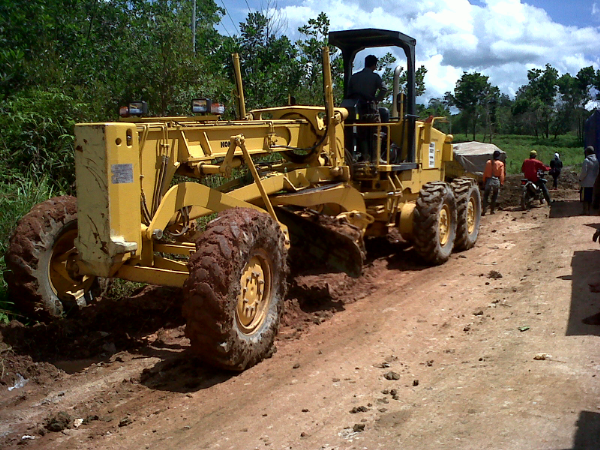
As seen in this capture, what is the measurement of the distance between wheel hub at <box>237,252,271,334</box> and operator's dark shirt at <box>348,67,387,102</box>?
4231 mm

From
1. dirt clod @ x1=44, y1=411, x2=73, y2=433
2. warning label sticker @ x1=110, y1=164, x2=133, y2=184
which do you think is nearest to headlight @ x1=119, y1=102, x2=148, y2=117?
warning label sticker @ x1=110, y1=164, x2=133, y2=184

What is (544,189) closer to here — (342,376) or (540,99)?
(342,376)

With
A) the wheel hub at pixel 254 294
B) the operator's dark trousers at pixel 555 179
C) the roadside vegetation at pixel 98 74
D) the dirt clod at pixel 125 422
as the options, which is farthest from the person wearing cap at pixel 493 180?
the dirt clod at pixel 125 422

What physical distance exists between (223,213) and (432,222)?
4.47 meters

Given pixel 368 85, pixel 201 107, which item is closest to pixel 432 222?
pixel 368 85

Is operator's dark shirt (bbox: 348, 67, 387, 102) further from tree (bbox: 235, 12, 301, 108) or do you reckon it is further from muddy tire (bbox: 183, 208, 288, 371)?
tree (bbox: 235, 12, 301, 108)

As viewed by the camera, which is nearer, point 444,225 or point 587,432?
point 587,432

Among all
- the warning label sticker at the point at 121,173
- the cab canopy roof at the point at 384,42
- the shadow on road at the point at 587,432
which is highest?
the cab canopy roof at the point at 384,42

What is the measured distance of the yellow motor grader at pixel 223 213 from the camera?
16.7 feet

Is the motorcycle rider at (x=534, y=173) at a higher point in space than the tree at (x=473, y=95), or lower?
lower

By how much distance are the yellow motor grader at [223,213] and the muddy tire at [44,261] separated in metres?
0.01

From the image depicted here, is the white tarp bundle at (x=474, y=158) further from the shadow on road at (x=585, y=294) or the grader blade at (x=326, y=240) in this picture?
the grader blade at (x=326, y=240)

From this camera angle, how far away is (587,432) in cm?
395

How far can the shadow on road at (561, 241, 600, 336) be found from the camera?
6091mm
